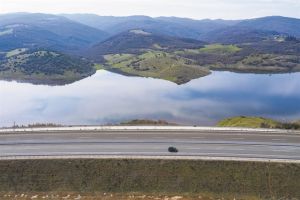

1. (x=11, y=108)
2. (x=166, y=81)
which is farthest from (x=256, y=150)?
(x=166, y=81)

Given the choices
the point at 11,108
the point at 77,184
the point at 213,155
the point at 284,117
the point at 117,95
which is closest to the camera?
the point at 77,184

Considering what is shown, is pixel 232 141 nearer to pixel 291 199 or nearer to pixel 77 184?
pixel 291 199

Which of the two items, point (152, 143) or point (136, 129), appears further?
point (136, 129)

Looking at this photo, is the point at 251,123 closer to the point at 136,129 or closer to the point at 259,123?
the point at 259,123

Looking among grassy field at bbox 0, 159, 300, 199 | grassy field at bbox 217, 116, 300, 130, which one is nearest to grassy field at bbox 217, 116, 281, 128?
grassy field at bbox 217, 116, 300, 130

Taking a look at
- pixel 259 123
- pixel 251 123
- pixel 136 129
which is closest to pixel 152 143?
pixel 136 129

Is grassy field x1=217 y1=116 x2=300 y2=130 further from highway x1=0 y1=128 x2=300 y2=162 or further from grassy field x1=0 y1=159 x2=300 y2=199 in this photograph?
grassy field x1=0 y1=159 x2=300 y2=199

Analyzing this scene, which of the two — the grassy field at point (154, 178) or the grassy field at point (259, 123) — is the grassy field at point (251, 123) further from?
the grassy field at point (154, 178)
